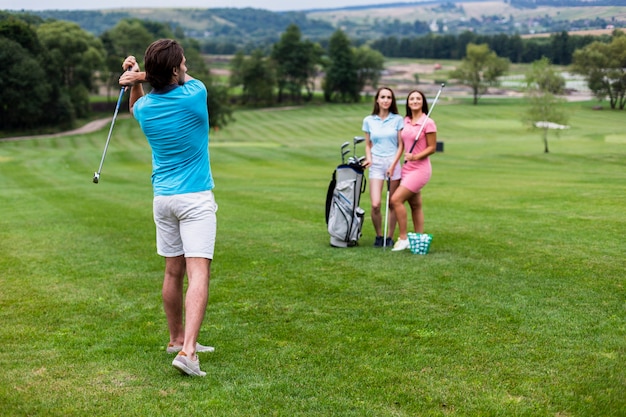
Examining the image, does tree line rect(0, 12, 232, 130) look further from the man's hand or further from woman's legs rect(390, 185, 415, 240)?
the man's hand

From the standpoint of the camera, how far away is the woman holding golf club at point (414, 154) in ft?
36.1

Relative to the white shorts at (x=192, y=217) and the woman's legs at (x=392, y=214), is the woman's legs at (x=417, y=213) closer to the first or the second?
the woman's legs at (x=392, y=214)

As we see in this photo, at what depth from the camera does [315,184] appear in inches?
1067

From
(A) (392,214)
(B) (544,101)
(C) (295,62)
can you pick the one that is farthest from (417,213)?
(C) (295,62)

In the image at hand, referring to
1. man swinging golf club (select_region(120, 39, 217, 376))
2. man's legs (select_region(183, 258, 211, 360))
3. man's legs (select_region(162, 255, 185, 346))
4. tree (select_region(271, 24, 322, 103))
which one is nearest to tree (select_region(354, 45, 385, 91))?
tree (select_region(271, 24, 322, 103))

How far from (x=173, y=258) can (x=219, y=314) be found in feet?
5.08

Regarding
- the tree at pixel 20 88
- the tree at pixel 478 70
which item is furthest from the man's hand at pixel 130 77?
the tree at pixel 478 70

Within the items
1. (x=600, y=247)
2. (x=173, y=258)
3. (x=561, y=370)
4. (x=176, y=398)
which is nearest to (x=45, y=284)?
(x=173, y=258)

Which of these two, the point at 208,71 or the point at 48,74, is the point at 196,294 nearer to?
the point at 208,71

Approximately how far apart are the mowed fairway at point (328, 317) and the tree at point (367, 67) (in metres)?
116

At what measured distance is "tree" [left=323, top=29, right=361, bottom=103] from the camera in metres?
127

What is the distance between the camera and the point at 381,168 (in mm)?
11711

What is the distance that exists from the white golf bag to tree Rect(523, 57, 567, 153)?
44118 mm

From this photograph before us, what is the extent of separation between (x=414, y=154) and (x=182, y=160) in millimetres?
5700
